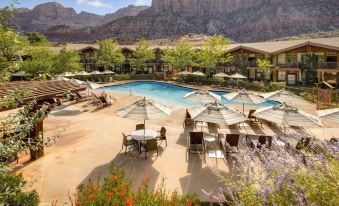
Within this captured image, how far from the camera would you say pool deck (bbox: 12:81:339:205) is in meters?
10.1

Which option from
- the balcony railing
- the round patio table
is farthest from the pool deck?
the balcony railing

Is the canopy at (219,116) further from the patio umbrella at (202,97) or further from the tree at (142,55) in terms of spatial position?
the tree at (142,55)

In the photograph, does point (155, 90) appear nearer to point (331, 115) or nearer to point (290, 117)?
point (290, 117)

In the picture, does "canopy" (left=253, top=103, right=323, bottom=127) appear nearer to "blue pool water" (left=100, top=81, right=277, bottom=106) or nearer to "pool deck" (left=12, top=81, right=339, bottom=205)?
"pool deck" (left=12, top=81, right=339, bottom=205)

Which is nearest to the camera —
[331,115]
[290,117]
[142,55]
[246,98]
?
[331,115]

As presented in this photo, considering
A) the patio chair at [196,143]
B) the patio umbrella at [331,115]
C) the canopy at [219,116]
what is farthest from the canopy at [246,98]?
the patio chair at [196,143]

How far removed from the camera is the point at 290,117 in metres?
12.2

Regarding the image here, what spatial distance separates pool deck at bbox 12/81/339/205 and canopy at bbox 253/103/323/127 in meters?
3.31

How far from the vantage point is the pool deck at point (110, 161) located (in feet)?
33.3

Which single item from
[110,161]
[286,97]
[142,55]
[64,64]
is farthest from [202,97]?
[142,55]

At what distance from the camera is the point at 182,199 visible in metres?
7.54

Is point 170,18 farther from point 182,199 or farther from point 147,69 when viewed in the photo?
point 182,199

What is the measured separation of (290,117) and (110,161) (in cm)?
864

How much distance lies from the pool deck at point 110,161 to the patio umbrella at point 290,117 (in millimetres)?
3310
